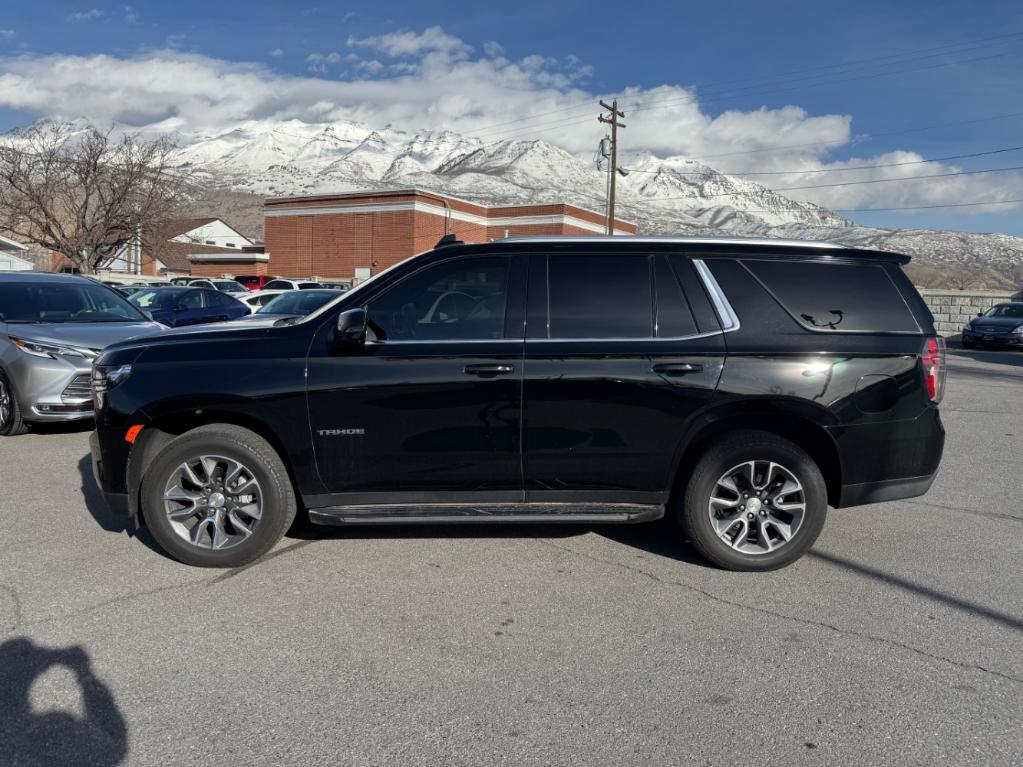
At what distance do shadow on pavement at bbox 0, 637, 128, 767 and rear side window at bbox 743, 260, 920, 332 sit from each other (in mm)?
3841

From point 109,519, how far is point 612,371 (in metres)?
3.65

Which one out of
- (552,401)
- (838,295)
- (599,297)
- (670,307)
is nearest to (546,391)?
(552,401)

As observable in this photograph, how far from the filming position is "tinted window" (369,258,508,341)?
433 cm

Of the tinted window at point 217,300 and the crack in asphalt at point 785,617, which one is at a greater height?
the tinted window at point 217,300

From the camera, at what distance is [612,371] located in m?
4.21

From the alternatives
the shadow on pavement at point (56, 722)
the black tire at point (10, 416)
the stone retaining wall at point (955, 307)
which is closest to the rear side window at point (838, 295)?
the shadow on pavement at point (56, 722)

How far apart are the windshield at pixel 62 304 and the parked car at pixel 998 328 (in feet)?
74.5

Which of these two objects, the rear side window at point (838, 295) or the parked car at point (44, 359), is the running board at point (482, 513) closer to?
the rear side window at point (838, 295)

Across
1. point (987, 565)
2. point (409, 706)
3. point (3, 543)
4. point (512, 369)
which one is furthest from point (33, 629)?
point (987, 565)

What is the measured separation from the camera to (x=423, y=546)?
4.74 meters

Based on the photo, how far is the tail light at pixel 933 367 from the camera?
441 cm

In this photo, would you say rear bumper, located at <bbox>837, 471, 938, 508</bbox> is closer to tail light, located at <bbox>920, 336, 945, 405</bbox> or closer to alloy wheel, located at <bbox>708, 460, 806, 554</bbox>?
alloy wheel, located at <bbox>708, 460, 806, 554</bbox>

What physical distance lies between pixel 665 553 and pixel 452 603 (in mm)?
1484

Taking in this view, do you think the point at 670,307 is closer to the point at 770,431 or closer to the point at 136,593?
the point at 770,431
